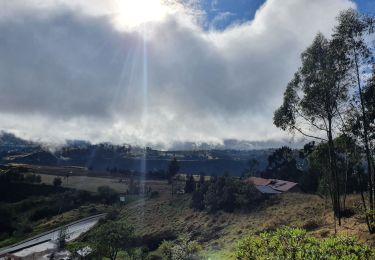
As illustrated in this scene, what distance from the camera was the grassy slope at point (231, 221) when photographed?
27.1m

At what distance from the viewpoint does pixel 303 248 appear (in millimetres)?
8258

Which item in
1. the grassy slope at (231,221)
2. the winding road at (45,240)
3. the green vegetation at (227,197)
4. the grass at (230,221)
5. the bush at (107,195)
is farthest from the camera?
the bush at (107,195)

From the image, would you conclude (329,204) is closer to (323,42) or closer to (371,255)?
(323,42)

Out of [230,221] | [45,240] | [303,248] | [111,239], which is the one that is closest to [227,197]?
[230,221]

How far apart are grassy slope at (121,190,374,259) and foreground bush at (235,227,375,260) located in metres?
11.8

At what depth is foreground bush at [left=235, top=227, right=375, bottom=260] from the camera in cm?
797

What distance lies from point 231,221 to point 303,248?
113 feet

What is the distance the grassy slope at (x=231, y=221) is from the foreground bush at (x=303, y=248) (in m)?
11.8

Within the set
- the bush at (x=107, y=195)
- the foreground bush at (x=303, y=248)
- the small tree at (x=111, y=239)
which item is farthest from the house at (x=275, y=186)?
the foreground bush at (x=303, y=248)

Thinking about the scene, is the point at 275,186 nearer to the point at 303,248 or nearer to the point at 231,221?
the point at 231,221

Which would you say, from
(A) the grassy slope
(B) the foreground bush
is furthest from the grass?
(B) the foreground bush

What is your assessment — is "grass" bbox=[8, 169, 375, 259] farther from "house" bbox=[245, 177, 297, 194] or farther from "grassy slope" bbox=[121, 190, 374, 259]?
"house" bbox=[245, 177, 297, 194]

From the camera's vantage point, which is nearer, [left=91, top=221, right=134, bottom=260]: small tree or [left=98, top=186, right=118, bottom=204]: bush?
[left=91, top=221, right=134, bottom=260]: small tree

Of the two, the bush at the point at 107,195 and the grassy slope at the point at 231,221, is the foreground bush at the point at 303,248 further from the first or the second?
the bush at the point at 107,195
